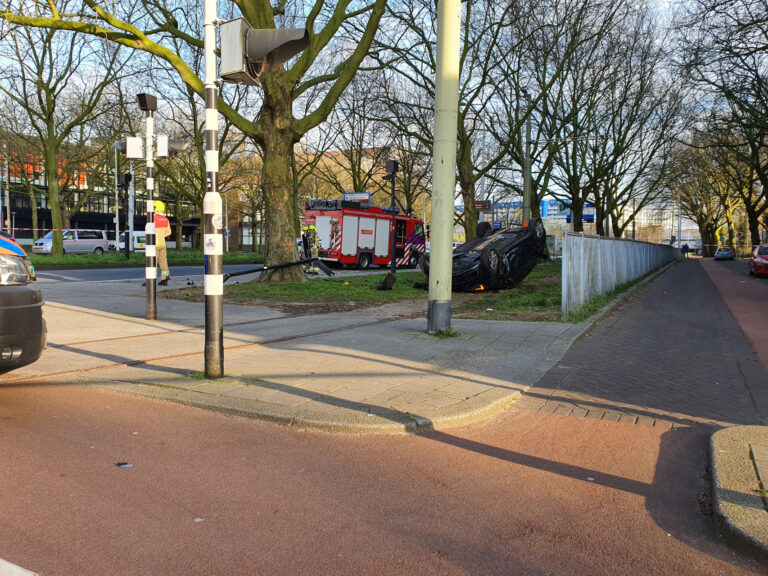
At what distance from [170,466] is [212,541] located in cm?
108

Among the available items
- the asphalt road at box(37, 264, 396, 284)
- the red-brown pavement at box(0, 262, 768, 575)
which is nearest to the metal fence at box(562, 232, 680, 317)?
the red-brown pavement at box(0, 262, 768, 575)

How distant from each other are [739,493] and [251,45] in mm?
4979

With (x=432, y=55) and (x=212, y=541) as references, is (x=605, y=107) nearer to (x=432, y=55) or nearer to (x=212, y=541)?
(x=432, y=55)

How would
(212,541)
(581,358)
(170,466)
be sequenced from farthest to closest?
(581,358)
(170,466)
(212,541)

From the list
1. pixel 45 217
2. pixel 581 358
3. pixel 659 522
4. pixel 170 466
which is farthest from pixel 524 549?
pixel 45 217

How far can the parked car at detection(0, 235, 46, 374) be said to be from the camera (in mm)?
4309

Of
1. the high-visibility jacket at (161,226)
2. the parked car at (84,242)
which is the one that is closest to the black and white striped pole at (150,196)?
the high-visibility jacket at (161,226)

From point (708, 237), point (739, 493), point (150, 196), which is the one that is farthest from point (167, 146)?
point (708, 237)

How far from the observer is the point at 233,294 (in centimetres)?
1341

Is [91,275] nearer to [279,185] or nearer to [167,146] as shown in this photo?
[279,185]

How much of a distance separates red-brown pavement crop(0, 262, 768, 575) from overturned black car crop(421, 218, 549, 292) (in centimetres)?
1000

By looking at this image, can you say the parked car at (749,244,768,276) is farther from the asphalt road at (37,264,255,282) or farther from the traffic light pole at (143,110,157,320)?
the traffic light pole at (143,110,157,320)

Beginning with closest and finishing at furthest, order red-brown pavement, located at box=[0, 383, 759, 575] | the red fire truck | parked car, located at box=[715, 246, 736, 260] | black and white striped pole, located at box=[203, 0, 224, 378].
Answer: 1. red-brown pavement, located at box=[0, 383, 759, 575]
2. black and white striped pole, located at box=[203, 0, 224, 378]
3. the red fire truck
4. parked car, located at box=[715, 246, 736, 260]

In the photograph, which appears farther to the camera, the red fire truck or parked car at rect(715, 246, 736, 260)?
parked car at rect(715, 246, 736, 260)
